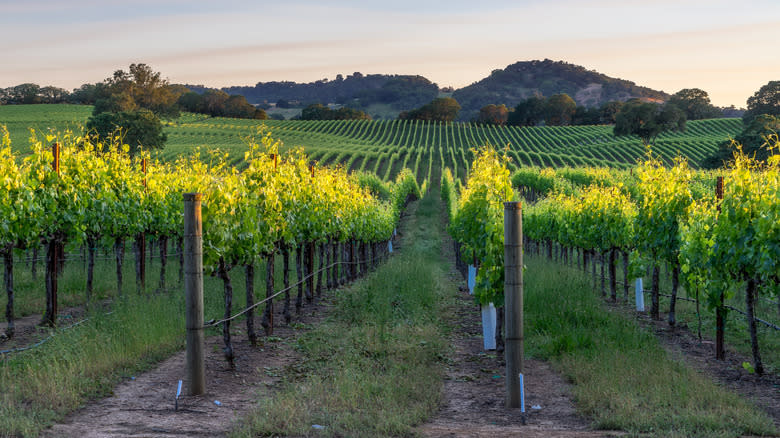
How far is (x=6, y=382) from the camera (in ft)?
25.2

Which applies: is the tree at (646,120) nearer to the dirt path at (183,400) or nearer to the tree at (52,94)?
the dirt path at (183,400)

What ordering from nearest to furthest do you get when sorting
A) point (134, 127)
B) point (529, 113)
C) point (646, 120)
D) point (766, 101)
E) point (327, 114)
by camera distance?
point (134, 127) < point (646, 120) < point (766, 101) < point (529, 113) < point (327, 114)

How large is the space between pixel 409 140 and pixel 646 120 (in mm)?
35366

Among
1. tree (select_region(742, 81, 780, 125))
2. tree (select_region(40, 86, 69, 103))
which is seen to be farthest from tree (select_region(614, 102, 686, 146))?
tree (select_region(40, 86, 69, 103))

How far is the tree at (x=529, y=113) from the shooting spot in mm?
125000

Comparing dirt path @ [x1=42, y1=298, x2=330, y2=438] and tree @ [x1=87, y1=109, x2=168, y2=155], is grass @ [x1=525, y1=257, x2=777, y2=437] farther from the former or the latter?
tree @ [x1=87, y1=109, x2=168, y2=155]

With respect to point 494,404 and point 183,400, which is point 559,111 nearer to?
point 494,404

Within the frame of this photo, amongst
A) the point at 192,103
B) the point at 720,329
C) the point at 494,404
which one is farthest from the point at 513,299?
the point at 192,103

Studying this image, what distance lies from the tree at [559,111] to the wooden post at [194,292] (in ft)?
401

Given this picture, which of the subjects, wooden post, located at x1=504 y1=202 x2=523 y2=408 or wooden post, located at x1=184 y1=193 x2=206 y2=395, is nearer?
wooden post, located at x1=504 y1=202 x2=523 y2=408

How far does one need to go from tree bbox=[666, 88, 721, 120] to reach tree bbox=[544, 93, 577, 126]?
18612 millimetres

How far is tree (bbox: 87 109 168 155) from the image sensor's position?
60.7m

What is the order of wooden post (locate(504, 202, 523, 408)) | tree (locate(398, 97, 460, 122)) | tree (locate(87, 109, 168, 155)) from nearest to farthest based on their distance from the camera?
wooden post (locate(504, 202, 523, 408))
tree (locate(87, 109, 168, 155))
tree (locate(398, 97, 460, 122))

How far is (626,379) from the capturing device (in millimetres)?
8078
